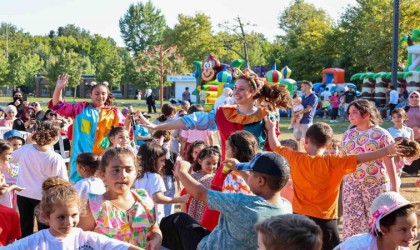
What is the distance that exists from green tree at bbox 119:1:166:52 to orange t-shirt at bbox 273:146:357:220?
110415mm

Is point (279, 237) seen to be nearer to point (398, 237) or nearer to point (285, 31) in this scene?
point (398, 237)

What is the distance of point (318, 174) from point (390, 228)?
5.83 feet

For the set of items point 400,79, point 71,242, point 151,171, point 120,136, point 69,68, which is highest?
point 69,68

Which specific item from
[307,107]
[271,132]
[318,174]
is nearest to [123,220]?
[271,132]

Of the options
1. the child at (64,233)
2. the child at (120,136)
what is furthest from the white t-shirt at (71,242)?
the child at (120,136)

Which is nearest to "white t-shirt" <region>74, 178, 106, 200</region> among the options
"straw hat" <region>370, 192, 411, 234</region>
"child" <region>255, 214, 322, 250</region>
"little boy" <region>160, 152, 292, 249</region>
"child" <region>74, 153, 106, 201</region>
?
"child" <region>74, 153, 106, 201</region>

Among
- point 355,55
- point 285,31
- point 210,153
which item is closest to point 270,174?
point 210,153

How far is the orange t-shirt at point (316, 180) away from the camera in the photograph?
557 cm

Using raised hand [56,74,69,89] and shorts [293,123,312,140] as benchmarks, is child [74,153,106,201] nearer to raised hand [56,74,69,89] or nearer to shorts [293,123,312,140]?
raised hand [56,74,69,89]

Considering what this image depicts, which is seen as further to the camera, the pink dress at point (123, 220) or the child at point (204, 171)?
the child at point (204, 171)

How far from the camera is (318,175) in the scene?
221 inches

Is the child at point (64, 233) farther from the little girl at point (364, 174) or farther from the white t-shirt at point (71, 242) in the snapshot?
the little girl at point (364, 174)

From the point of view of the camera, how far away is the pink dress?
4.01m

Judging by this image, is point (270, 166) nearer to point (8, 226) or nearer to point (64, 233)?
point (64, 233)
